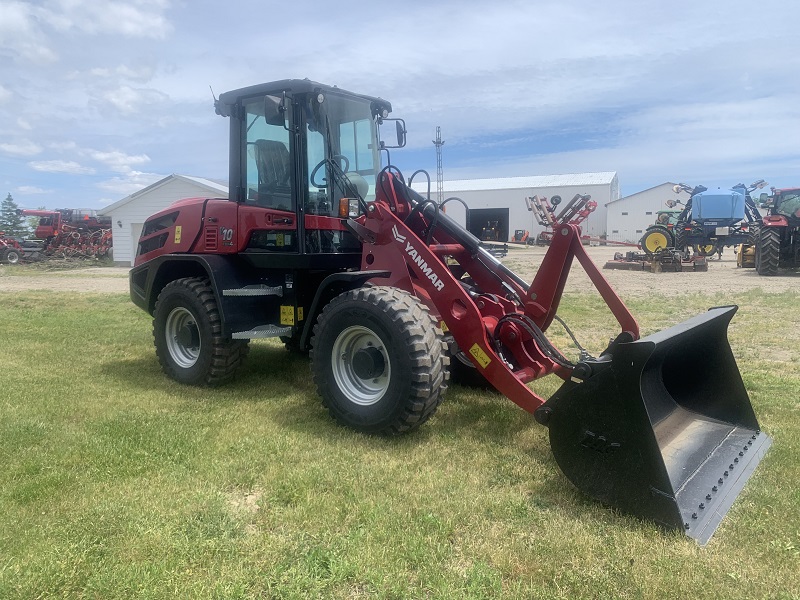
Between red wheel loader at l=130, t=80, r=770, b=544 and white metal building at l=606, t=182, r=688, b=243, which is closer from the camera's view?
red wheel loader at l=130, t=80, r=770, b=544

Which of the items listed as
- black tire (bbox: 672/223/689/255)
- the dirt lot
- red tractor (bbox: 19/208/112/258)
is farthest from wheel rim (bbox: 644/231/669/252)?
red tractor (bbox: 19/208/112/258)

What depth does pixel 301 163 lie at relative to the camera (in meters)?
5.27

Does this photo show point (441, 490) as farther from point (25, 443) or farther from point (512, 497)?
point (25, 443)

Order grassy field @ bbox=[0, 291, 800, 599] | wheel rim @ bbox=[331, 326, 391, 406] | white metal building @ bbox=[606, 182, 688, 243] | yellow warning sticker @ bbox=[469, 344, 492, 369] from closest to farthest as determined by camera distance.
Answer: grassy field @ bbox=[0, 291, 800, 599] → yellow warning sticker @ bbox=[469, 344, 492, 369] → wheel rim @ bbox=[331, 326, 391, 406] → white metal building @ bbox=[606, 182, 688, 243]

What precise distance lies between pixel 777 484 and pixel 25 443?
4.94m

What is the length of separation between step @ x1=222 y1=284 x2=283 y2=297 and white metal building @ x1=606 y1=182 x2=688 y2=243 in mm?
47647

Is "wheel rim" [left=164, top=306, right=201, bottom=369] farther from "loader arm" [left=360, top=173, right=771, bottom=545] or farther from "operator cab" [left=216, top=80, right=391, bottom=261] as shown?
"loader arm" [left=360, top=173, right=771, bottom=545]

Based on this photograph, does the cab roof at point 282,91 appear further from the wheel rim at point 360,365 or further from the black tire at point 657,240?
the black tire at point 657,240

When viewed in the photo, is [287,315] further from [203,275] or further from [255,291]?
[203,275]

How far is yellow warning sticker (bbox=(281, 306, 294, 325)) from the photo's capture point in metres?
5.61

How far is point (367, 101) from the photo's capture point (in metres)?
5.92

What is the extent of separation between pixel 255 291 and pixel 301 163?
1.24 meters

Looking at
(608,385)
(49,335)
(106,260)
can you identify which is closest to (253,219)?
(608,385)

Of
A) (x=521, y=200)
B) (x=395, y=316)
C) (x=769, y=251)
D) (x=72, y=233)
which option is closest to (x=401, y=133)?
(x=395, y=316)
